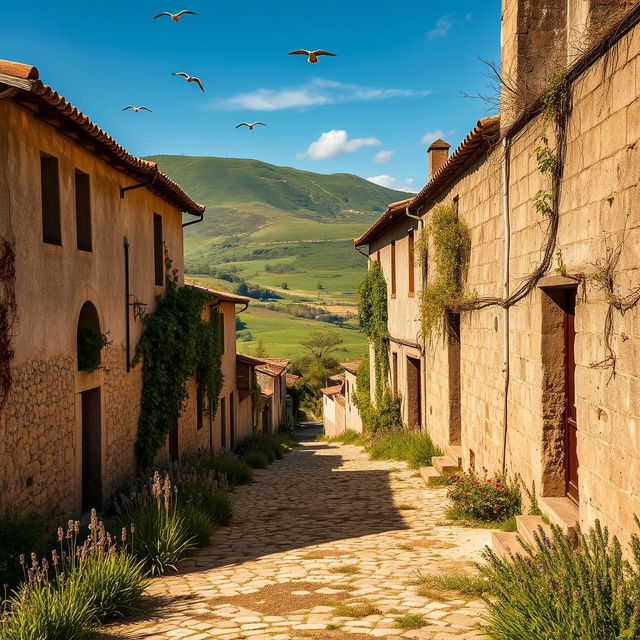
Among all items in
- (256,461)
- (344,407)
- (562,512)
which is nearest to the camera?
(562,512)

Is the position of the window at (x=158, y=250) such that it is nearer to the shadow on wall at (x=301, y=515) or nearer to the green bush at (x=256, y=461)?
the shadow on wall at (x=301, y=515)

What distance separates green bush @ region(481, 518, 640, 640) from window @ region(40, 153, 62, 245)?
659 centimetres

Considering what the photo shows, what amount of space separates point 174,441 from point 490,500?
332 inches

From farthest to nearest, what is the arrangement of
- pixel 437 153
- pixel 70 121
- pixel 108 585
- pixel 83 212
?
pixel 437 153, pixel 83 212, pixel 70 121, pixel 108 585

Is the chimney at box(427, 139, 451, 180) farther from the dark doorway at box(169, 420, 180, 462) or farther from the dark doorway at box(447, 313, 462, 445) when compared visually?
the dark doorway at box(169, 420, 180, 462)

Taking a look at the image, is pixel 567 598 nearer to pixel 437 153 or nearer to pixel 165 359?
pixel 165 359

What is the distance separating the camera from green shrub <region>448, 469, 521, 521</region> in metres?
8.78

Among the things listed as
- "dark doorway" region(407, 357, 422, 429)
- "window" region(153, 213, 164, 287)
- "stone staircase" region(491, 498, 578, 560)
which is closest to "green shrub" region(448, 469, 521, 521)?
"stone staircase" region(491, 498, 578, 560)

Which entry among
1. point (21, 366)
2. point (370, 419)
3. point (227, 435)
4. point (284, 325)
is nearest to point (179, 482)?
point (21, 366)

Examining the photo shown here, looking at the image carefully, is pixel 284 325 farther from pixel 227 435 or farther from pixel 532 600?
pixel 532 600

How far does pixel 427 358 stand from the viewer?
15609 mm

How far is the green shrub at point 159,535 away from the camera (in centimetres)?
729

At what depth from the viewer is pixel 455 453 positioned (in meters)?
12.8

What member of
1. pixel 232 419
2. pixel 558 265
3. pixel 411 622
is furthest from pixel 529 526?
pixel 232 419
